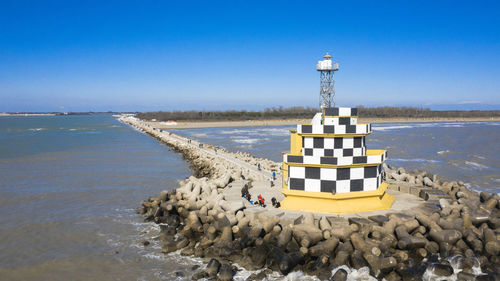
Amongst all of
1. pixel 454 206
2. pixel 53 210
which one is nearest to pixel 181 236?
pixel 53 210

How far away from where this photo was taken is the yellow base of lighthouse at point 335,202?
1010cm

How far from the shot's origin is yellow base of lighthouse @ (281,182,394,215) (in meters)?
10.1

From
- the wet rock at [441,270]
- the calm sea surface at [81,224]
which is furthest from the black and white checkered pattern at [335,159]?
the calm sea surface at [81,224]

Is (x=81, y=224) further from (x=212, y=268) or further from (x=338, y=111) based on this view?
(x=338, y=111)

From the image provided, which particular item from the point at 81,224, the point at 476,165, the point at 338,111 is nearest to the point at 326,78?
the point at 338,111

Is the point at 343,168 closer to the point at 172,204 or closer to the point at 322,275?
the point at 322,275

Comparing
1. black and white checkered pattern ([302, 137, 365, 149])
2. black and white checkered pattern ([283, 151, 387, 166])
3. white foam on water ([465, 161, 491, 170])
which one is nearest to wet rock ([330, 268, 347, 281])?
black and white checkered pattern ([283, 151, 387, 166])

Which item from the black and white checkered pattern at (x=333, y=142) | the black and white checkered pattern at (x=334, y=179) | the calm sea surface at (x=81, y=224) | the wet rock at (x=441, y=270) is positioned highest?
the black and white checkered pattern at (x=333, y=142)

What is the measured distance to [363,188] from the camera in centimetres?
1029

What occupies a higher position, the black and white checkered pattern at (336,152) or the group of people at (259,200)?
the black and white checkered pattern at (336,152)

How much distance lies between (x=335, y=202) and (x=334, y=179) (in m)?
0.64

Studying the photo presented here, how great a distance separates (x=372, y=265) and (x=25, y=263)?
8.68 meters

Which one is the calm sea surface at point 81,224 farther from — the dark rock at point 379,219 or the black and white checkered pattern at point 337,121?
the black and white checkered pattern at point 337,121

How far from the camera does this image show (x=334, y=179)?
396 inches
